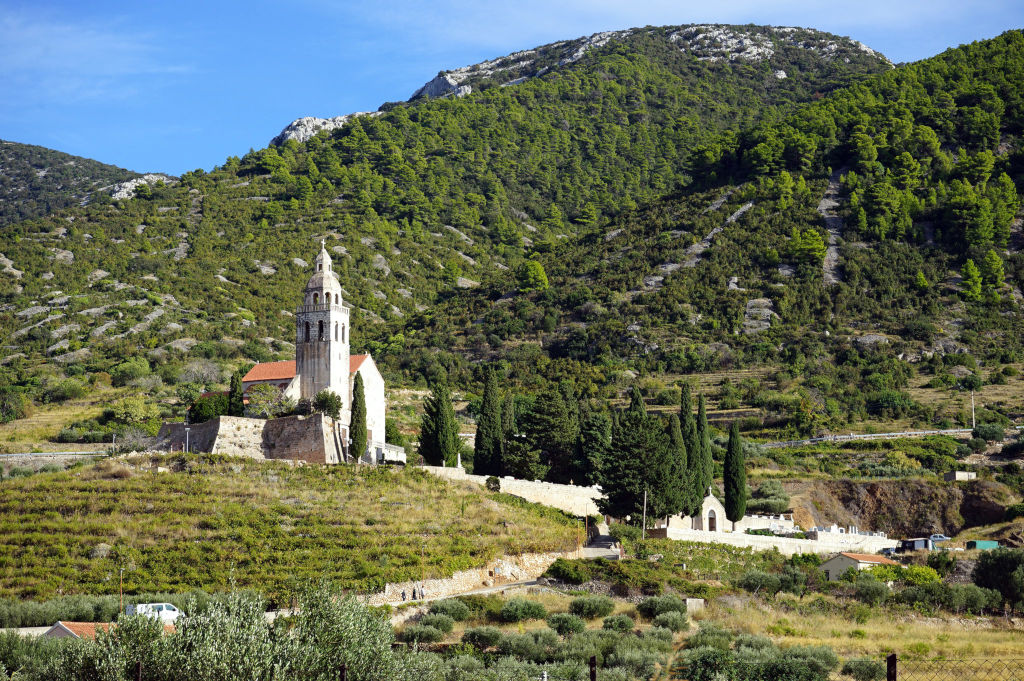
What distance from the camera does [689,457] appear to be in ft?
186

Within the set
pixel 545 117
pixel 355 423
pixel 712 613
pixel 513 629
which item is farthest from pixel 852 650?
pixel 545 117

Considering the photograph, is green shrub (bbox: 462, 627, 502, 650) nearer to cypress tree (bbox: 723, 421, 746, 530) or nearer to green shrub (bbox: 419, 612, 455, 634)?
green shrub (bbox: 419, 612, 455, 634)

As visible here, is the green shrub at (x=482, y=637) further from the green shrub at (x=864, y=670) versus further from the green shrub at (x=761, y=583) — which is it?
the green shrub at (x=761, y=583)

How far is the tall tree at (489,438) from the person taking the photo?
58562 mm

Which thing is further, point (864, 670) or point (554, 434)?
point (554, 434)

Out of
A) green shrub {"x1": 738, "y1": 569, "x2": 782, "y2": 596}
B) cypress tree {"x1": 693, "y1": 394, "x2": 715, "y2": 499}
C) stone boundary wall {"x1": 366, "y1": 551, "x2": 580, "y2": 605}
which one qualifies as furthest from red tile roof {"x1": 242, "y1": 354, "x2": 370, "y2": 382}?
green shrub {"x1": 738, "y1": 569, "x2": 782, "y2": 596}

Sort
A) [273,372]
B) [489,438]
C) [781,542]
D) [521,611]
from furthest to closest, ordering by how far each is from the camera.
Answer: [273,372] < [489,438] < [781,542] < [521,611]

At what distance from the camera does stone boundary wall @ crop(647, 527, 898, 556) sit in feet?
169

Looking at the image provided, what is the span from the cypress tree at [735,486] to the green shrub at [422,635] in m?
26.1

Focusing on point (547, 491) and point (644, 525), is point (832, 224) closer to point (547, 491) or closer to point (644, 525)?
point (547, 491)

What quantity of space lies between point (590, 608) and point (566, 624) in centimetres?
303

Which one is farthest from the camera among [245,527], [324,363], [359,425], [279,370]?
[279,370]

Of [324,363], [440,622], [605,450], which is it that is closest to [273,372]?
[324,363]

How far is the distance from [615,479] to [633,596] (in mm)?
11165
